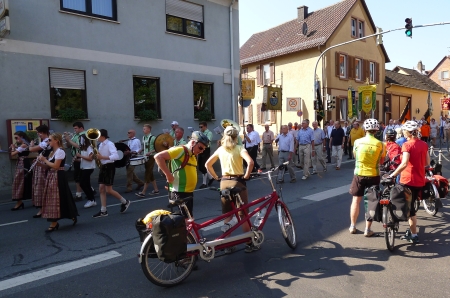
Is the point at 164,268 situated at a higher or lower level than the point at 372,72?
lower

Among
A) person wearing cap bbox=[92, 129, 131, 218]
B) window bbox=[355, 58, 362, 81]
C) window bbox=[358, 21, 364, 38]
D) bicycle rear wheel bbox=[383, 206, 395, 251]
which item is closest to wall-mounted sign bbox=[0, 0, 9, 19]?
person wearing cap bbox=[92, 129, 131, 218]

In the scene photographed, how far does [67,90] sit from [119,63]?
213 cm

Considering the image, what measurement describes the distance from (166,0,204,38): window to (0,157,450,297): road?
34.3 feet

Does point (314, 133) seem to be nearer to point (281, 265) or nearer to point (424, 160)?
point (424, 160)

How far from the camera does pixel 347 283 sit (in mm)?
4016

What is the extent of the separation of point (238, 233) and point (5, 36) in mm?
9957

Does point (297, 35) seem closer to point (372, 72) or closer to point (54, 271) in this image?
point (372, 72)

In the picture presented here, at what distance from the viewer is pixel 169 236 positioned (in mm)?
3777

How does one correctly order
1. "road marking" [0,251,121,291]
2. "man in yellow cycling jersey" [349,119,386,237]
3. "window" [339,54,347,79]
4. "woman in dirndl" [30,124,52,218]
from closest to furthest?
"road marking" [0,251,121,291], "man in yellow cycling jersey" [349,119,386,237], "woman in dirndl" [30,124,52,218], "window" [339,54,347,79]

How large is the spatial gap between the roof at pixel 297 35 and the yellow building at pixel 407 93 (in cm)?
327

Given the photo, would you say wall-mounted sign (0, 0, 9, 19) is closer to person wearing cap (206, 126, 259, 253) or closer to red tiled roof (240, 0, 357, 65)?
person wearing cap (206, 126, 259, 253)

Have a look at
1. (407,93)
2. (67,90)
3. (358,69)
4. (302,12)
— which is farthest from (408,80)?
(67,90)

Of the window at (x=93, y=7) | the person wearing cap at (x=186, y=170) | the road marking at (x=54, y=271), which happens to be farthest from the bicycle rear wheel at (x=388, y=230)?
the window at (x=93, y=7)

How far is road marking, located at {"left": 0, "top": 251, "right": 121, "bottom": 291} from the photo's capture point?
422cm
